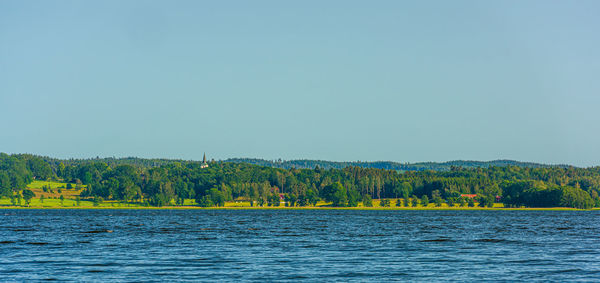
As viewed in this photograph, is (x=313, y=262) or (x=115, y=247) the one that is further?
(x=115, y=247)

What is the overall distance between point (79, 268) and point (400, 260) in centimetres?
3123

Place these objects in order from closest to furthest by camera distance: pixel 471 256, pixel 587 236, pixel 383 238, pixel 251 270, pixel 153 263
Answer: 1. pixel 251 270
2. pixel 153 263
3. pixel 471 256
4. pixel 383 238
5. pixel 587 236

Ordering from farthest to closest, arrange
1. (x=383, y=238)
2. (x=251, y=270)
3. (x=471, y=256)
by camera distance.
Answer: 1. (x=383, y=238)
2. (x=471, y=256)
3. (x=251, y=270)

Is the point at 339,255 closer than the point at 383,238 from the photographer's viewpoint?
Yes

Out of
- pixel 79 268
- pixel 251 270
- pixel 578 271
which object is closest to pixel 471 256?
Result: pixel 578 271

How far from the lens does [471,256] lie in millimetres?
Answer: 72312

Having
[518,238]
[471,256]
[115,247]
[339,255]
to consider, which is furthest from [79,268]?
[518,238]

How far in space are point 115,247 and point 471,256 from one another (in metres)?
42.7

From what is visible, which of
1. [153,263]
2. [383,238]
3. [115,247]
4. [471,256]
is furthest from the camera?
[383,238]

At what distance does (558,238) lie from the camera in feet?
332

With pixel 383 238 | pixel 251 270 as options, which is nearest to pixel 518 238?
pixel 383 238

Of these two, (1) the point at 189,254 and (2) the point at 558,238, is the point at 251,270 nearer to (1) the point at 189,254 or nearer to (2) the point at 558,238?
(1) the point at 189,254

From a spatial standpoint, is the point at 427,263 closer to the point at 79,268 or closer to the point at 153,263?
the point at 153,263

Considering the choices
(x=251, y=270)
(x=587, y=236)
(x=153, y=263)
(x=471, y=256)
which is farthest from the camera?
(x=587, y=236)
